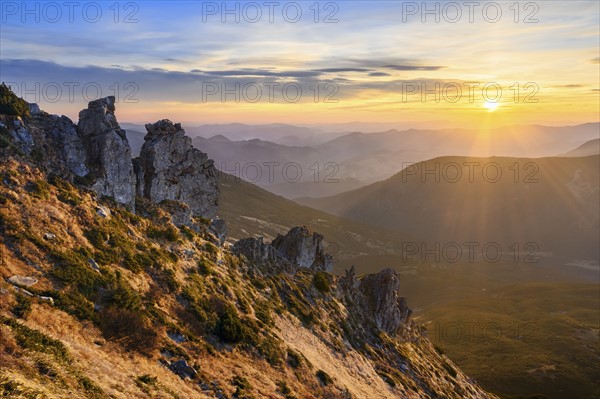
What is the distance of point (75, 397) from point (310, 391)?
77.1 ft

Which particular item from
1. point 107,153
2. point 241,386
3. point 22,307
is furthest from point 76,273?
point 107,153

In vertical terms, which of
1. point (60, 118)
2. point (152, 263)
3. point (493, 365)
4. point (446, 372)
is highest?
point (60, 118)

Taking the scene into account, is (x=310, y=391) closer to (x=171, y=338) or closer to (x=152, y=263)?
(x=171, y=338)

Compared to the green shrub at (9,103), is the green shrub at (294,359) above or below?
below

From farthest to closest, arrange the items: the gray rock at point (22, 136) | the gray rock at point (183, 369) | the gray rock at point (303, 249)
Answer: the gray rock at point (303, 249), the gray rock at point (22, 136), the gray rock at point (183, 369)

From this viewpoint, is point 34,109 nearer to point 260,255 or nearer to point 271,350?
point 260,255

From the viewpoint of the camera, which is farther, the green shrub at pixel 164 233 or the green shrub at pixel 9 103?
the green shrub at pixel 164 233

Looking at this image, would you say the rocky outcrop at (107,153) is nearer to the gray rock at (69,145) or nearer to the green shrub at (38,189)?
the gray rock at (69,145)

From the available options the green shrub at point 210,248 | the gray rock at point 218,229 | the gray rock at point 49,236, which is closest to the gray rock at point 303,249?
the gray rock at point 218,229

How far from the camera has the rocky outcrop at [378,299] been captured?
75269 millimetres

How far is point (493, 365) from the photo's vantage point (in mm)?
136625

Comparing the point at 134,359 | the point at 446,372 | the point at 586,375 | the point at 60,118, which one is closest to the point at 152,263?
the point at 134,359

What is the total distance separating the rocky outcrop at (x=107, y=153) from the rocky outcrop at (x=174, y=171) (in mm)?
4462

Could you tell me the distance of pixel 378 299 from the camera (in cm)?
8025
